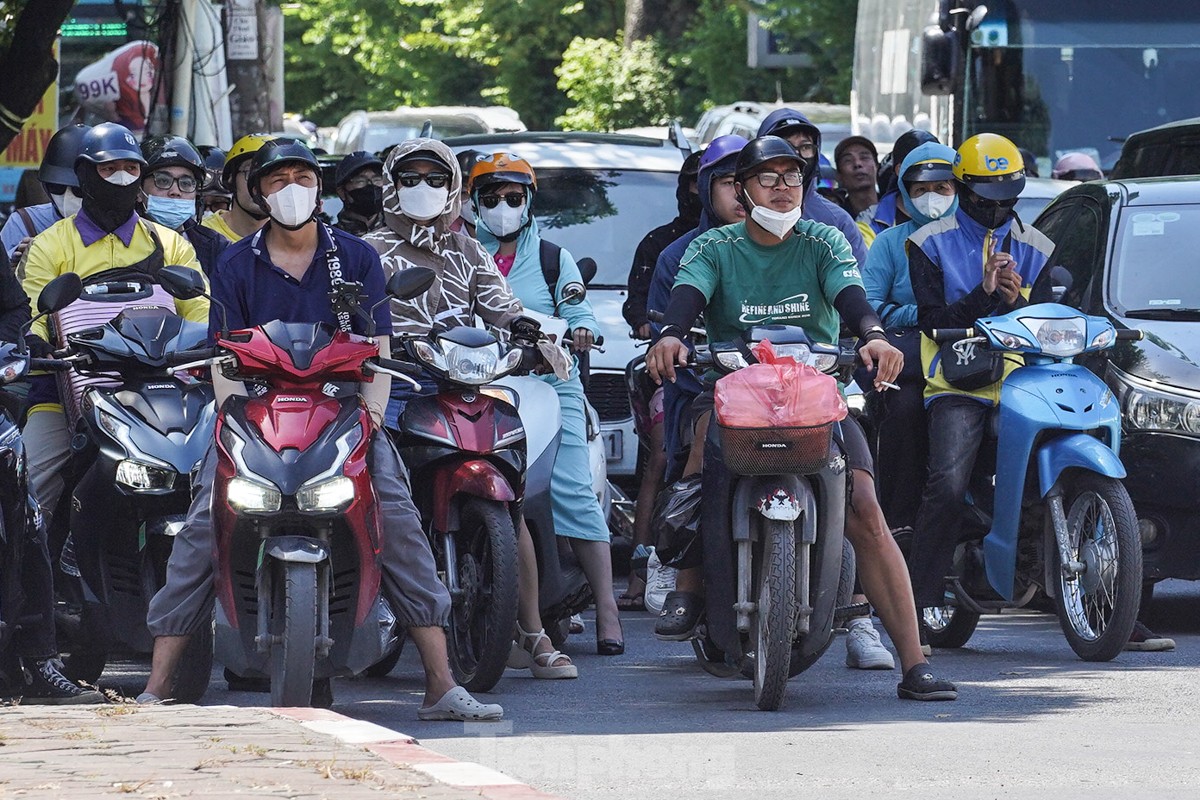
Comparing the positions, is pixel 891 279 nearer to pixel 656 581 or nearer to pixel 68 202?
pixel 656 581

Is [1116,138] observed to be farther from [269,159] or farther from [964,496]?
[269,159]

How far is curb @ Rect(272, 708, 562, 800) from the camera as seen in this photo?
585 centimetres

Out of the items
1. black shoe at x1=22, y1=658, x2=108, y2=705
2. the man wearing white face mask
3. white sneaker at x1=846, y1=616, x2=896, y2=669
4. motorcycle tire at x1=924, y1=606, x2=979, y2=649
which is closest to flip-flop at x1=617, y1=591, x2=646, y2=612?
motorcycle tire at x1=924, y1=606, x2=979, y2=649

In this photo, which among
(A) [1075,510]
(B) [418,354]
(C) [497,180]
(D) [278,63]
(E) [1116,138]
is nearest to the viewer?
(B) [418,354]

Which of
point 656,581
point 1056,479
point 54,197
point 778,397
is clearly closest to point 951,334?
point 1056,479

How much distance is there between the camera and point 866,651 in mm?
9398

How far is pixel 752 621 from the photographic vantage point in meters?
7.96

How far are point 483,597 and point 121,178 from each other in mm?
2012

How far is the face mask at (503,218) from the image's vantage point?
9930 millimetres

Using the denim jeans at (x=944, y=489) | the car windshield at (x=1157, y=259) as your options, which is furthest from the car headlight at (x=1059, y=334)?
the car windshield at (x=1157, y=259)

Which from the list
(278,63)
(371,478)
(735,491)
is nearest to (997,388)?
(735,491)

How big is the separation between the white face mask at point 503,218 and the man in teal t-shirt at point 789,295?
169 cm

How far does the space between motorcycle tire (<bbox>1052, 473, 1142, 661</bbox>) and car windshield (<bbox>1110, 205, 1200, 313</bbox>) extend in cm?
142

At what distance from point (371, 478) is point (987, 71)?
34.6 feet
